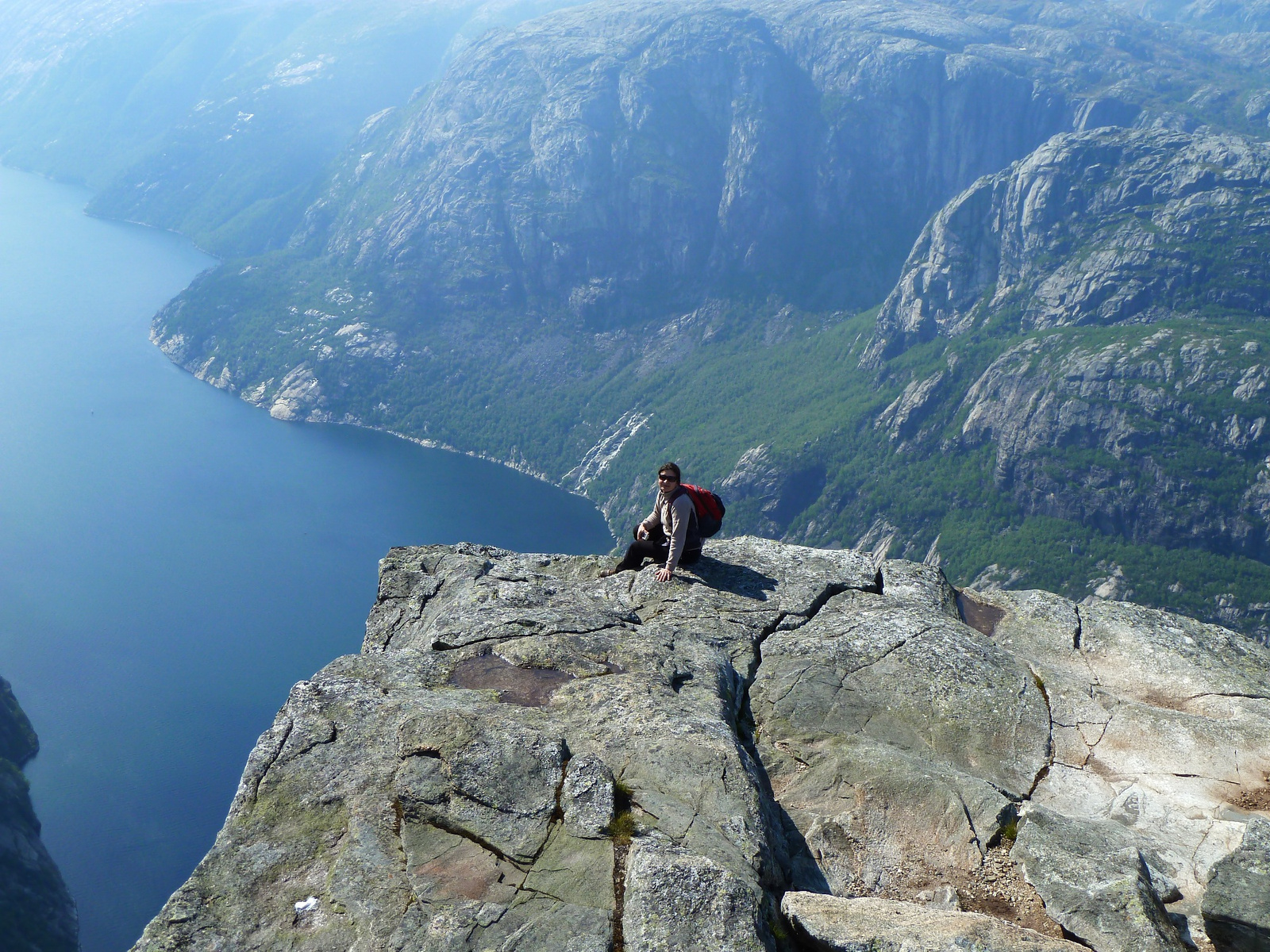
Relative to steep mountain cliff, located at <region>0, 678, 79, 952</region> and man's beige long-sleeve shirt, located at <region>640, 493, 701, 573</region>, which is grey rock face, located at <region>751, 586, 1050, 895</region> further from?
steep mountain cliff, located at <region>0, 678, 79, 952</region>

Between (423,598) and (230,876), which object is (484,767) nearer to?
(230,876)

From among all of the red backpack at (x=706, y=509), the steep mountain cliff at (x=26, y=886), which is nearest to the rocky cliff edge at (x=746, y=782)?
the red backpack at (x=706, y=509)

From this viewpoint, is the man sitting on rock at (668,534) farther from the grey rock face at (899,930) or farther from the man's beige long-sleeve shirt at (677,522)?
the grey rock face at (899,930)

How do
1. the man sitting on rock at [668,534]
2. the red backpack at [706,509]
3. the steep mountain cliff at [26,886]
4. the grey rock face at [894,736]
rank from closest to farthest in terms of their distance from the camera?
the grey rock face at [894,736]
the man sitting on rock at [668,534]
the red backpack at [706,509]
the steep mountain cliff at [26,886]

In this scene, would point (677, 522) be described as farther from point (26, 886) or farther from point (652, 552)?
point (26, 886)

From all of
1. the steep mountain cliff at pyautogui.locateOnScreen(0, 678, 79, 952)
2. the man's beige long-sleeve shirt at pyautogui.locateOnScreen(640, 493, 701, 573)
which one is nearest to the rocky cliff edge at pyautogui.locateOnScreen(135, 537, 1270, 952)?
the man's beige long-sleeve shirt at pyautogui.locateOnScreen(640, 493, 701, 573)

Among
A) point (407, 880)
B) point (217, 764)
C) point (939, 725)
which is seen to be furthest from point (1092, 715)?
point (217, 764)
